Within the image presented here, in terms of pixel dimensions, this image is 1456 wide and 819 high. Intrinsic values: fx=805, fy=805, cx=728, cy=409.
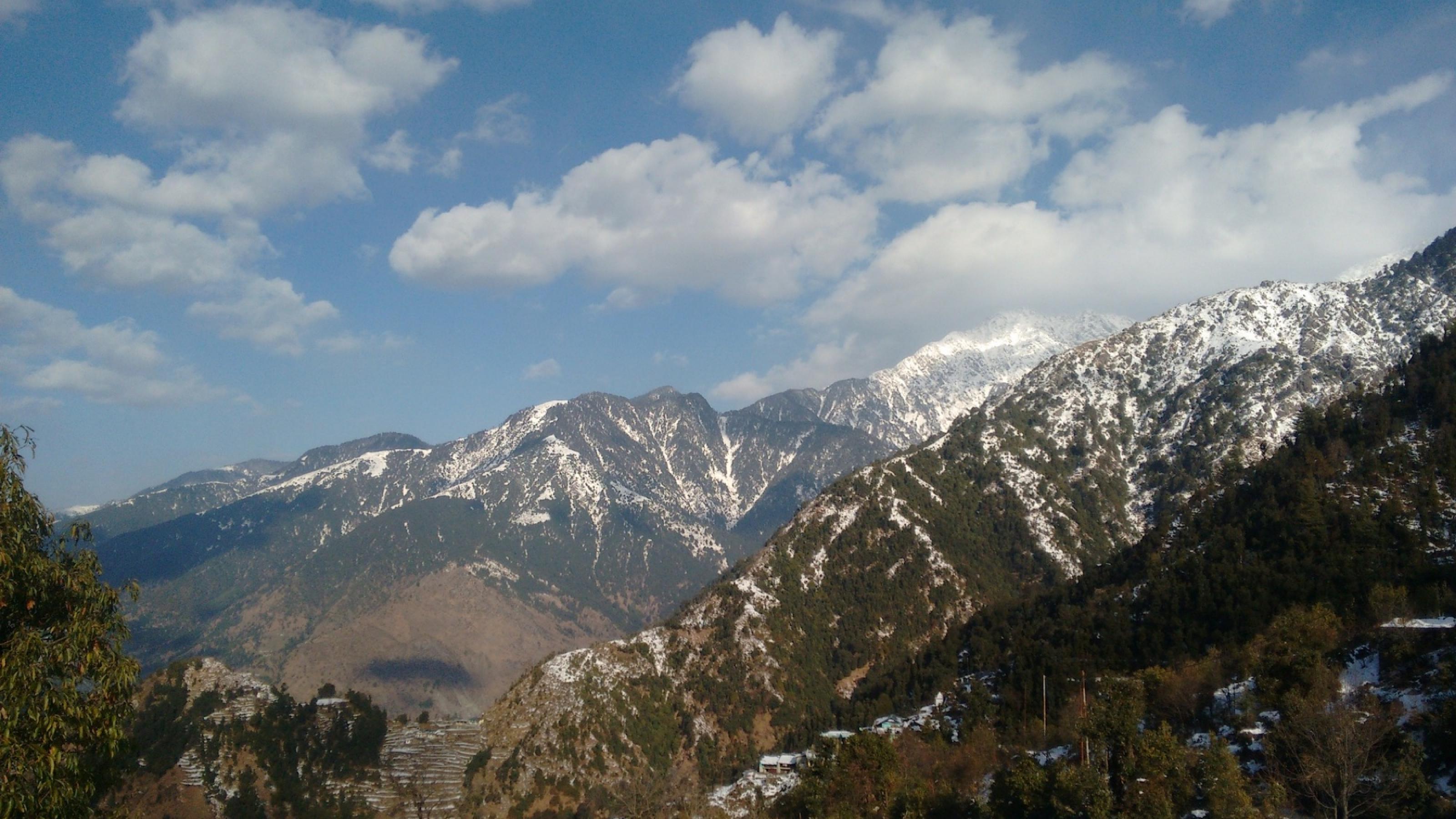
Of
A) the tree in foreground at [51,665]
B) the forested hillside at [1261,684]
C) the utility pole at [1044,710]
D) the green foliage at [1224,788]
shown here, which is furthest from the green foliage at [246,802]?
the green foliage at [1224,788]

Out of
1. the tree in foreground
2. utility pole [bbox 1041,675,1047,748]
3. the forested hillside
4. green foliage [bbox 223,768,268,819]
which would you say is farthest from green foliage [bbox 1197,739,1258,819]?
green foliage [bbox 223,768,268,819]

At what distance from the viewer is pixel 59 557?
2698cm

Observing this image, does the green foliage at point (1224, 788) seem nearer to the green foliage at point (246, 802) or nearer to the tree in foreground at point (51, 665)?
the tree in foreground at point (51, 665)

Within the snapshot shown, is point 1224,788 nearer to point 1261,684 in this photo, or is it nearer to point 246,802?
point 1261,684

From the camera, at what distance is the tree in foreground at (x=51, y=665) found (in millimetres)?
23078

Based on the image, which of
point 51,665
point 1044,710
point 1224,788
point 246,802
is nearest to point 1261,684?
point 1224,788

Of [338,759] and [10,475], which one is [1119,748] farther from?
[338,759]

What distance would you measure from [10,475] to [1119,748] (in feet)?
303

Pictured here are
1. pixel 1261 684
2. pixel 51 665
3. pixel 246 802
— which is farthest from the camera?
pixel 246 802

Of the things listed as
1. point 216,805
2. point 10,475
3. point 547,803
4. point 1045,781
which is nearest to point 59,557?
point 10,475

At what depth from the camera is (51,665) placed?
2436 centimetres

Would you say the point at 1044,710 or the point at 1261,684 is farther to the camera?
the point at 1044,710

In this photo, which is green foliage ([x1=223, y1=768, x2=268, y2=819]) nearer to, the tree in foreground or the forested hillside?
the forested hillside

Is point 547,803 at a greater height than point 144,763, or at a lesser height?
lesser
